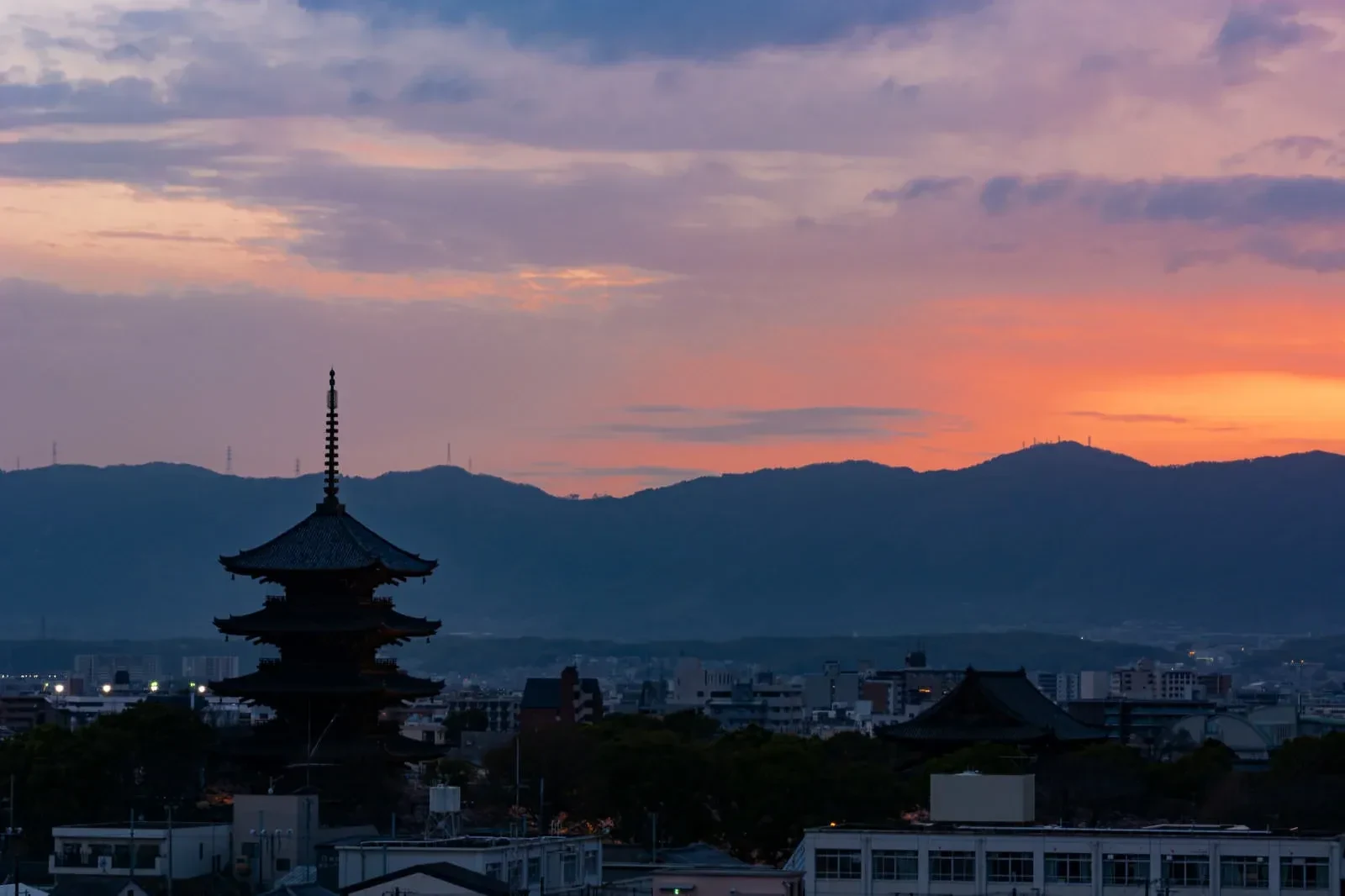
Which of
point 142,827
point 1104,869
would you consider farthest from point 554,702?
point 1104,869

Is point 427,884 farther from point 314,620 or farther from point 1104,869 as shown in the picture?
point 314,620

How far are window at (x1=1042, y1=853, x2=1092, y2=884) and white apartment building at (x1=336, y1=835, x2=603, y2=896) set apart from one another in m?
9.43

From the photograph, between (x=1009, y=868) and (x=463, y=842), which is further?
(x=463, y=842)

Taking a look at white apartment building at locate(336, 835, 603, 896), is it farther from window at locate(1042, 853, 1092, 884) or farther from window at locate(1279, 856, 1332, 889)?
window at locate(1279, 856, 1332, 889)

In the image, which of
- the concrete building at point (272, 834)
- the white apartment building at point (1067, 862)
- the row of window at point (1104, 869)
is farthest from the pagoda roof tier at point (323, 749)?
the row of window at point (1104, 869)

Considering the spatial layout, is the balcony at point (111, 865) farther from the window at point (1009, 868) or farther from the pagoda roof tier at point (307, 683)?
the window at point (1009, 868)

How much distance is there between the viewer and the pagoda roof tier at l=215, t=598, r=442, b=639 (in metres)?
78.8

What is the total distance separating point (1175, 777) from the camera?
3285 inches

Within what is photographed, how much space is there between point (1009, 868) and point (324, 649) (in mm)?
33515

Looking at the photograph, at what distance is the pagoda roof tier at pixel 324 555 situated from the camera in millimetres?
79062

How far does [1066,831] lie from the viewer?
50812 millimetres

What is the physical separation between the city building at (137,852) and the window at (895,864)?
19087 mm

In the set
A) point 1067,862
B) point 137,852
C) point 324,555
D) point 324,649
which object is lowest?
point 137,852

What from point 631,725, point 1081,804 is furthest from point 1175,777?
point 631,725
